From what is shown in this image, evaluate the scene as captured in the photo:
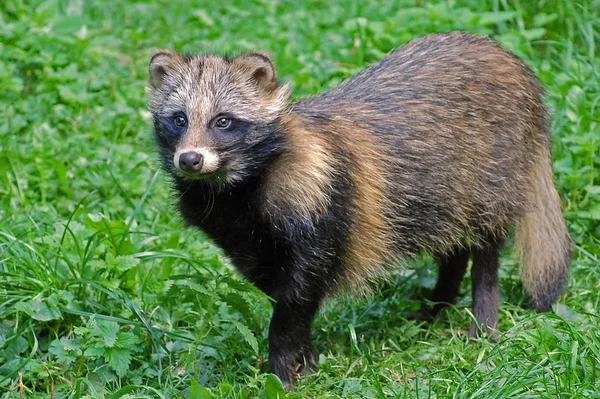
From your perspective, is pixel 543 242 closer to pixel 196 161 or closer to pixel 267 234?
pixel 267 234

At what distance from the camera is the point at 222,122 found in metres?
5.13

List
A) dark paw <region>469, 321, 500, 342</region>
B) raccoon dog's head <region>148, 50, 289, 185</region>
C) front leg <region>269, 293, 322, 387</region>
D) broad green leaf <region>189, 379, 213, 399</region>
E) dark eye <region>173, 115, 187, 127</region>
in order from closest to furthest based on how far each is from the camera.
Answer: broad green leaf <region>189, 379, 213, 399</region> < raccoon dog's head <region>148, 50, 289, 185</region> < dark eye <region>173, 115, 187, 127</region> < front leg <region>269, 293, 322, 387</region> < dark paw <region>469, 321, 500, 342</region>

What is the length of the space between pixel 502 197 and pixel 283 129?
1.58 meters

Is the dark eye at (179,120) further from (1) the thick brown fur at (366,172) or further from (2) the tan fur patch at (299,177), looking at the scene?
(2) the tan fur patch at (299,177)

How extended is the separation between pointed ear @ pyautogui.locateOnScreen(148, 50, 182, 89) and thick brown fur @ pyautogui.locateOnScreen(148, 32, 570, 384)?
0.04ft

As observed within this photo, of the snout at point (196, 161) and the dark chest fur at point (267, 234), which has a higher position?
the snout at point (196, 161)

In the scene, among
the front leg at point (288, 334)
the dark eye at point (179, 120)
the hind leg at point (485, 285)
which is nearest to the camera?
the dark eye at point (179, 120)

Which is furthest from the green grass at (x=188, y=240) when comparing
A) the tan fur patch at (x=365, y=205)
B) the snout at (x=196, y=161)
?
the snout at (x=196, y=161)

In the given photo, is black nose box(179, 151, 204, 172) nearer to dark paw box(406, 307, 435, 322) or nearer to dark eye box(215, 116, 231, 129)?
dark eye box(215, 116, 231, 129)

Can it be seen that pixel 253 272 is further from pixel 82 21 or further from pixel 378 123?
pixel 82 21

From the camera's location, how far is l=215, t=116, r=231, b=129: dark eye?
5121mm

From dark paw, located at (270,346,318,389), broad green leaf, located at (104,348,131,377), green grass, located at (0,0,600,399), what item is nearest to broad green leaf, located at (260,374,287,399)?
green grass, located at (0,0,600,399)

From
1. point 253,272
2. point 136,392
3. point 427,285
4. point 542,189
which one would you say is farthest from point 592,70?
point 136,392

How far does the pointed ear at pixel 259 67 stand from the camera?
17.4ft
